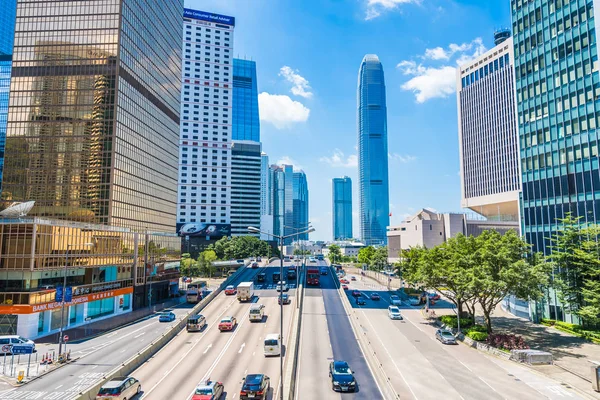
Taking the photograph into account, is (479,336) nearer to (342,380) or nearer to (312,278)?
(342,380)

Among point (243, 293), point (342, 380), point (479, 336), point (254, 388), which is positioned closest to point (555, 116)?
point (479, 336)

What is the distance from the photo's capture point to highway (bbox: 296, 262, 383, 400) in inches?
1201

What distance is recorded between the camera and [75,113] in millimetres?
78312

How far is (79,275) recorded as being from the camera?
191ft

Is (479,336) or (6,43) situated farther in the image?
(6,43)

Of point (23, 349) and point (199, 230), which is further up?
point (199, 230)

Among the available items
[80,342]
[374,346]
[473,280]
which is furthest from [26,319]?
[473,280]

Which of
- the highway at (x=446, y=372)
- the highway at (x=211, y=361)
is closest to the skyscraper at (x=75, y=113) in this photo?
the highway at (x=211, y=361)

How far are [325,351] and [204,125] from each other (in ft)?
543

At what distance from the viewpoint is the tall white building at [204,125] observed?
613ft

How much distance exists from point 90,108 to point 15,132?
15384 millimetres

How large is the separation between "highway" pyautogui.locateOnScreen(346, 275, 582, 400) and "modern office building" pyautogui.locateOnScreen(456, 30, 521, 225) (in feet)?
369

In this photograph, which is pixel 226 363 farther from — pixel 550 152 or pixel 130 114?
pixel 130 114

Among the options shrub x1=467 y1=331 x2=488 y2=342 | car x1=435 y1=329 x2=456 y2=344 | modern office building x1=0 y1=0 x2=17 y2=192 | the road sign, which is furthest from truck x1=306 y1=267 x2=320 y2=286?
modern office building x1=0 y1=0 x2=17 y2=192
